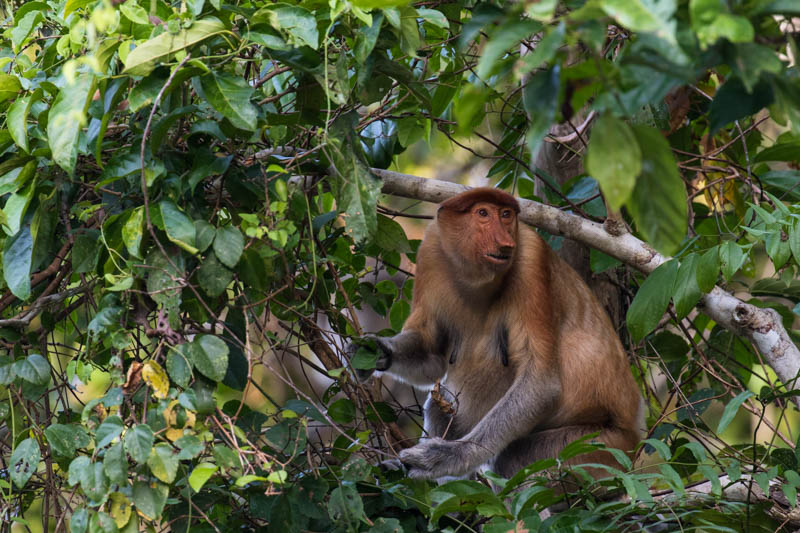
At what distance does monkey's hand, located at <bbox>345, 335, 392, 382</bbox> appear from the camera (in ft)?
12.1

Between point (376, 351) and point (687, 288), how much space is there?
1.39 metres

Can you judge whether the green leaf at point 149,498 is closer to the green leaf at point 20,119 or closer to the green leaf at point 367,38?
the green leaf at point 20,119

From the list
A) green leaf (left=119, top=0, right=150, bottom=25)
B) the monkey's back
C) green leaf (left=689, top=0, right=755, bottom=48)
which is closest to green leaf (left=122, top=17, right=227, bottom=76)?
green leaf (left=119, top=0, right=150, bottom=25)

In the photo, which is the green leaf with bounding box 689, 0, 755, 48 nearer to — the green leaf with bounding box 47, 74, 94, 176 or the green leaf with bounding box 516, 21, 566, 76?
the green leaf with bounding box 516, 21, 566, 76

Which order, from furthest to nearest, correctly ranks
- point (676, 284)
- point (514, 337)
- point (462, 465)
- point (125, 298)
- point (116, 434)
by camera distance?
point (514, 337)
point (462, 465)
point (676, 284)
point (125, 298)
point (116, 434)

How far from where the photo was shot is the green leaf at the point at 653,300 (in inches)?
130

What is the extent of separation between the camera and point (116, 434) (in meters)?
A: 2.34

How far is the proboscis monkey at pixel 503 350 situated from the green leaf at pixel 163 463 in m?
1.58

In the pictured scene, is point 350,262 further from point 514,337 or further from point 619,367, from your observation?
point 619,367

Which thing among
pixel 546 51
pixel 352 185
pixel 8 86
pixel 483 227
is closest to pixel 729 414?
pixel 352 185

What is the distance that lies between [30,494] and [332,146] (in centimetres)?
201

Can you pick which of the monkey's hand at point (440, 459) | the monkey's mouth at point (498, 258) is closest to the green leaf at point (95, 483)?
the monkey's hand at point (440, 459)

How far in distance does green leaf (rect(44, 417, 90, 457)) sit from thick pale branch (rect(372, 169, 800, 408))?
1.78m

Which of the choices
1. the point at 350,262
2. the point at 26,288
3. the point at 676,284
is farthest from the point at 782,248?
the point at 26,288
